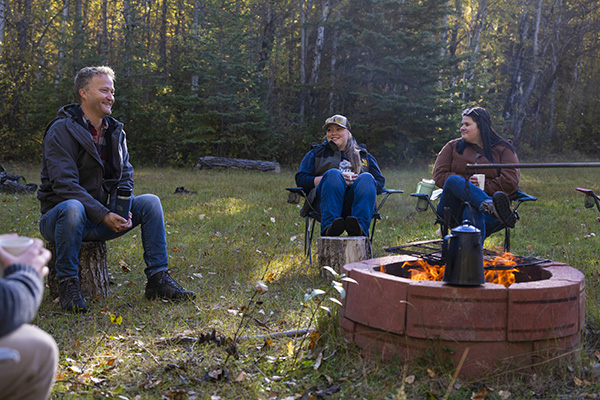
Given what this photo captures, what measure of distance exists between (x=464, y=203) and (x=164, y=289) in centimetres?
231

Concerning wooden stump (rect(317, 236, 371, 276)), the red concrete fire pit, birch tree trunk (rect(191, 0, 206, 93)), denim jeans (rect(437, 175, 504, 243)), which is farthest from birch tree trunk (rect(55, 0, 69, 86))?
the red concrete fire pit

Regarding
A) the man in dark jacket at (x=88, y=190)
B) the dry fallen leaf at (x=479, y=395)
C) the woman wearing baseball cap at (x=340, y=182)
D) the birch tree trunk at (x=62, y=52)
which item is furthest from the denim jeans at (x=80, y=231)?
the birch tree trunk at (x=62, y=52)

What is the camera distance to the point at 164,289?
384 cm

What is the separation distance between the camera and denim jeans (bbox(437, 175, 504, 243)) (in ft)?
13.4

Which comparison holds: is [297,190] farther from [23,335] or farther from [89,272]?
[23,335]

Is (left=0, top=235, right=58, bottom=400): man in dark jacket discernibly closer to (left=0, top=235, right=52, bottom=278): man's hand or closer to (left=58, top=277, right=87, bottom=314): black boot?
(left=0, top=235, right=52, bottom=278): man's hand

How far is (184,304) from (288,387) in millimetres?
1424

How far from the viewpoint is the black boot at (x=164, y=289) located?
3.83 meters

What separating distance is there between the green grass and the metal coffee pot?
0.41m

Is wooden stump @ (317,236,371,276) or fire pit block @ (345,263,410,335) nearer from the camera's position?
fire pit block @ (345,263,410,335)

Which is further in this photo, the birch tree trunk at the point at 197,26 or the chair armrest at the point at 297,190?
the birch tree trunk at the point at 197,26

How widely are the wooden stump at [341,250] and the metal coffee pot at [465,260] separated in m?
1.68

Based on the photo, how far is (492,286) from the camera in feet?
8.37

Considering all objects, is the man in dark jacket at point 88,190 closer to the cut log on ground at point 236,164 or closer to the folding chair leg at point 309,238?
the folding chair leg at point 309,238
